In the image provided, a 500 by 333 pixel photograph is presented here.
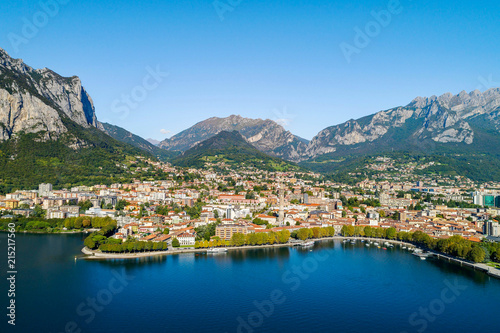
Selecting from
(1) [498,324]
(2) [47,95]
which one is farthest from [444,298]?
(2) [47,95]

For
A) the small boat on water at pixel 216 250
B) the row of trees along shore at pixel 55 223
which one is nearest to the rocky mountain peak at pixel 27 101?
the row of trees along shore at pixel 55 223

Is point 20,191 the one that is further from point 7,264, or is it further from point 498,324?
point 498,324

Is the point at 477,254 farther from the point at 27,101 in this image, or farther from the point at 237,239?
the point at 27,101

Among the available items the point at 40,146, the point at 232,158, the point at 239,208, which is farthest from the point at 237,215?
the point at 232,158

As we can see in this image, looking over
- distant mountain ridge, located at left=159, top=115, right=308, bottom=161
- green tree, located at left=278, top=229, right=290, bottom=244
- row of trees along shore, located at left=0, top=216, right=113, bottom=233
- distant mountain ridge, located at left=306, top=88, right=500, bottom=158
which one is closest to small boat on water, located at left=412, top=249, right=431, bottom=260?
green tree, located at left=278, top=229, right=290, bottom=244

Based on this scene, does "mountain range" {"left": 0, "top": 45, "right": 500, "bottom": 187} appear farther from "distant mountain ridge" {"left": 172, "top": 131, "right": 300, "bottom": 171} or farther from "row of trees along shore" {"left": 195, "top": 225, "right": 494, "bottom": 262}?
"row of trees along shore" {"left": 195, "top": 225, "right": 494, "bottom": 262}

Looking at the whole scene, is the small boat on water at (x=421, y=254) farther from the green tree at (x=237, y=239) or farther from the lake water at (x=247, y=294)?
the green tree at (x=237, y=239)
